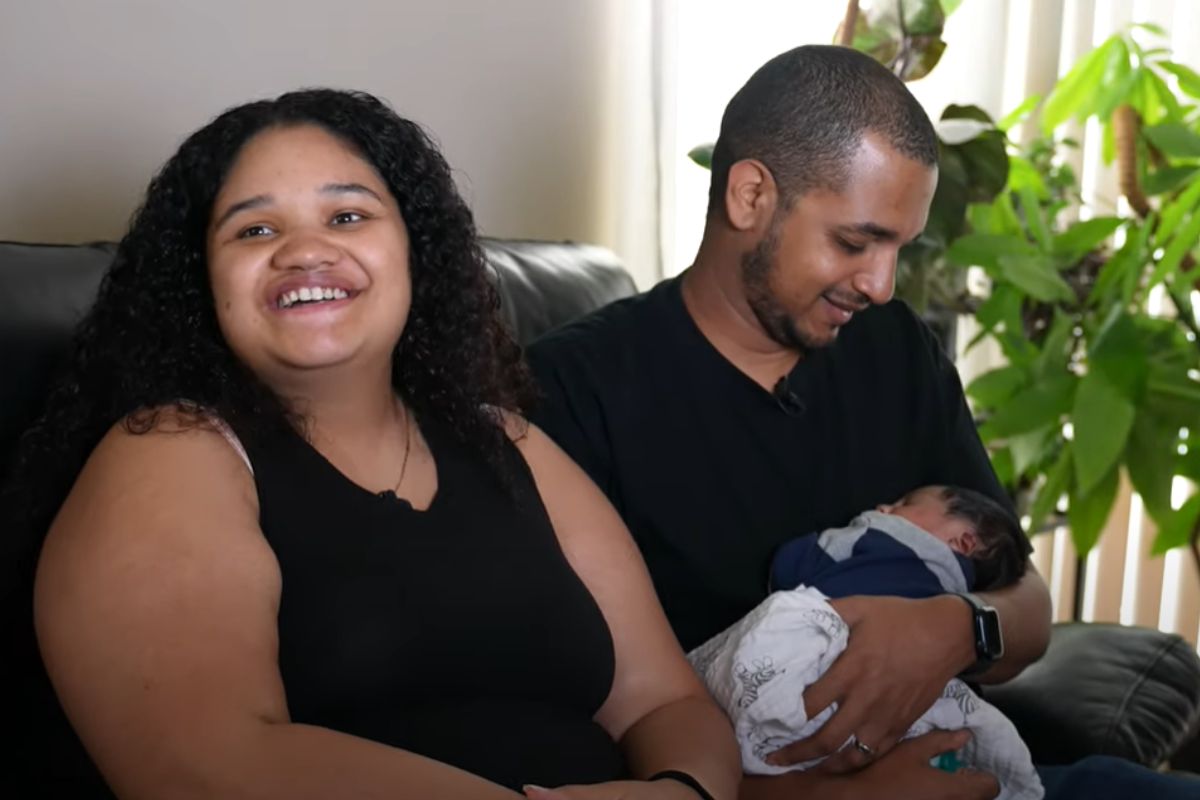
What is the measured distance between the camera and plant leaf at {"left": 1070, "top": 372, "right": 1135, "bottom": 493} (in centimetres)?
229

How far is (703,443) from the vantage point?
5.24ft

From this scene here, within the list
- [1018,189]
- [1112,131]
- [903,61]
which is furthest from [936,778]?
[1112,131]

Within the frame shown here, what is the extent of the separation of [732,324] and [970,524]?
0.35 metres

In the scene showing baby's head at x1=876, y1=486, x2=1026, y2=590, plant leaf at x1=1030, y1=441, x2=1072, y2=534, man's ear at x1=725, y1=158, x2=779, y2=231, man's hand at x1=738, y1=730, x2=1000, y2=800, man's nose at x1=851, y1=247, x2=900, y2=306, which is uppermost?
man's ear at x1=725, y1=158, x2=779, y2=231

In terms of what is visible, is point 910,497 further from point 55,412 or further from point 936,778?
point 55,412

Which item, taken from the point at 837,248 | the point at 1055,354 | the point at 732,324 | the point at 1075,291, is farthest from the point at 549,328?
the point at 1075,291

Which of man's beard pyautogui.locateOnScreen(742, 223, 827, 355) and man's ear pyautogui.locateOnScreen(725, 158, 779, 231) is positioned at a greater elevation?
man's ear pyautogui.locateOnScreen(725, 158, 779, 231)

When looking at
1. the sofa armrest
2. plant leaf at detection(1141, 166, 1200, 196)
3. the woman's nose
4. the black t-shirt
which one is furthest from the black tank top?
plant leaf at detection(1141, 166, 1200, 196)

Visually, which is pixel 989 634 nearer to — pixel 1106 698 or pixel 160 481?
pixel 1106 698

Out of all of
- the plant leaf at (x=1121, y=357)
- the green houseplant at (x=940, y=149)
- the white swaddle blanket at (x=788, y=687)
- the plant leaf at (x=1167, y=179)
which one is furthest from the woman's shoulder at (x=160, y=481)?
the plant leaf at (x=1167, y=179)

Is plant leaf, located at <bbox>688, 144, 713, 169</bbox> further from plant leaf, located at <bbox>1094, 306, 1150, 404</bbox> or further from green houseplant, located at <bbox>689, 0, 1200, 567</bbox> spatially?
plant leaf, located at <bbox>1094, 306, 1150, 404</bbox>

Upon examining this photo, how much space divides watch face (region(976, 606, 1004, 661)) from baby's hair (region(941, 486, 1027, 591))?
11 centimetres

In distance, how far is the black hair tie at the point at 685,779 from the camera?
1.23 metres

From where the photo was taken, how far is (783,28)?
8.73 feet
